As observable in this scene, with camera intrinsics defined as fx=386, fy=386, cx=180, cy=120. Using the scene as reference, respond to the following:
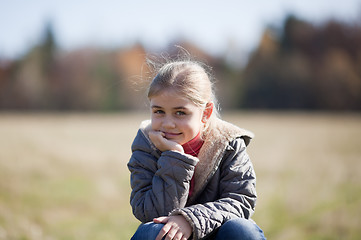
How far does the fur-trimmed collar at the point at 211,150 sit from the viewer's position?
262cm

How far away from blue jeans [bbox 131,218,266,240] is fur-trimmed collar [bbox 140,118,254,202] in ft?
1.33

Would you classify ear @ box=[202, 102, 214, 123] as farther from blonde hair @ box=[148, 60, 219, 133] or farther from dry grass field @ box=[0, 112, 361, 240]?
dry grass field @ box=[0, 112, 361, 240]

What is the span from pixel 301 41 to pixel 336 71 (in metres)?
7.88

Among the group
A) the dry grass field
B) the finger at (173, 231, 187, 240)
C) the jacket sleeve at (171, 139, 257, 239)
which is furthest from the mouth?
the dry grass field

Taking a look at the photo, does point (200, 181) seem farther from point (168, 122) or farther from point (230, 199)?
point (168, 122)

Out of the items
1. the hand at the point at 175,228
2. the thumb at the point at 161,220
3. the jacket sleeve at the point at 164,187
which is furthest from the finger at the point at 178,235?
the jacket sleeve at the point at 164,187

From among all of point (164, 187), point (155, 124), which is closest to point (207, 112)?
point (155, 124)

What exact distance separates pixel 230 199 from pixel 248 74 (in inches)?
1655

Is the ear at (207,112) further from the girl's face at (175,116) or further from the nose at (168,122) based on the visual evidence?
the nose at (168,122)

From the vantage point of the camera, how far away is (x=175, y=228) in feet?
7.41

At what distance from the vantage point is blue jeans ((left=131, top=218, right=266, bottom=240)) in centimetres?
224

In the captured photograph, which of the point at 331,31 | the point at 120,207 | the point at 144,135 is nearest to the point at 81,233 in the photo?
the point at 120,207

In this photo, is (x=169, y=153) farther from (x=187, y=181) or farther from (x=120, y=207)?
(x=120, y=207)

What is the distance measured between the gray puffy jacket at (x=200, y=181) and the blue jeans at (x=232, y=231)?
0.09 m
